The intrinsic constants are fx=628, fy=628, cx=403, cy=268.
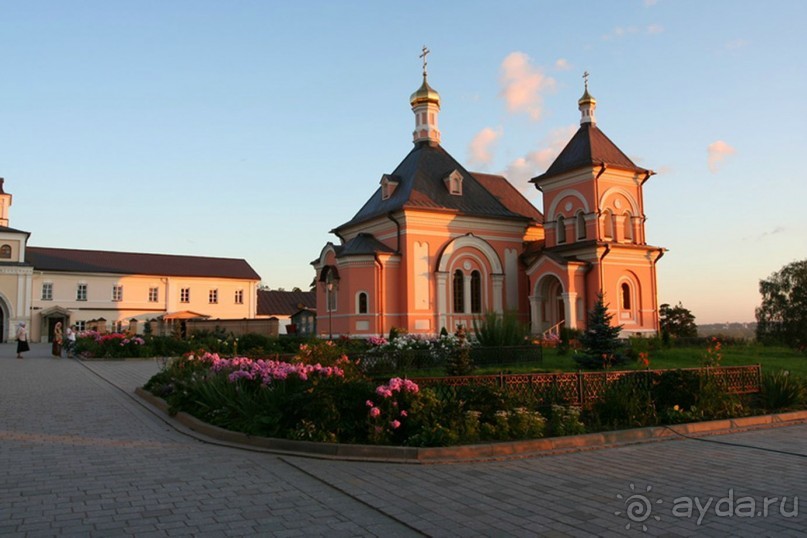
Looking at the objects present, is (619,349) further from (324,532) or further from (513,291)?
(513,291)

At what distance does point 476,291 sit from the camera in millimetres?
32812

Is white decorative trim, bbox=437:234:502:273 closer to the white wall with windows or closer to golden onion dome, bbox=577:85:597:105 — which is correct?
golden onion dome, bbox=577:85:597:105

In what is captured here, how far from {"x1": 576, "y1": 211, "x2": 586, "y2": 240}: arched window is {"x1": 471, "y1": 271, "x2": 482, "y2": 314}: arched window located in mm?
5506

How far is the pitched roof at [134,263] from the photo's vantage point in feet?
173

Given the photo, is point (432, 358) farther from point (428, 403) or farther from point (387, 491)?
point (387, 491)

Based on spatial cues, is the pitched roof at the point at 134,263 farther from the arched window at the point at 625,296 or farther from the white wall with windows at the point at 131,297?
the arched window at the point at 625,296

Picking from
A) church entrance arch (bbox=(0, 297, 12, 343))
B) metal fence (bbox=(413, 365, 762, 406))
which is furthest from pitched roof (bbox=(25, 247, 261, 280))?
metal fence (bbox=(413, 365, 762, 406))

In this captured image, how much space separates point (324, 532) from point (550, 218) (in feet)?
99.8

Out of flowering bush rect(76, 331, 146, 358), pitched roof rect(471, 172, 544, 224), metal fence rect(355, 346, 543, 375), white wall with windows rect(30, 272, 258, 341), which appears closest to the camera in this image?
metal fence rect(355, 346, 543, 375)

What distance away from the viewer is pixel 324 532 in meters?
5.09

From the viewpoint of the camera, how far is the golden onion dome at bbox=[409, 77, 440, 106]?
3619cm

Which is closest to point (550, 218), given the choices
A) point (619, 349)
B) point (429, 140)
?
point (429, 140)

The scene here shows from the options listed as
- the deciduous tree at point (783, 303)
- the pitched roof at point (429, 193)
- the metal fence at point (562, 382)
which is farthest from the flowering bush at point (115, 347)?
the deciduous tree at point (783, 303)

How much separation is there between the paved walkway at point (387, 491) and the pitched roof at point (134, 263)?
48.9m
